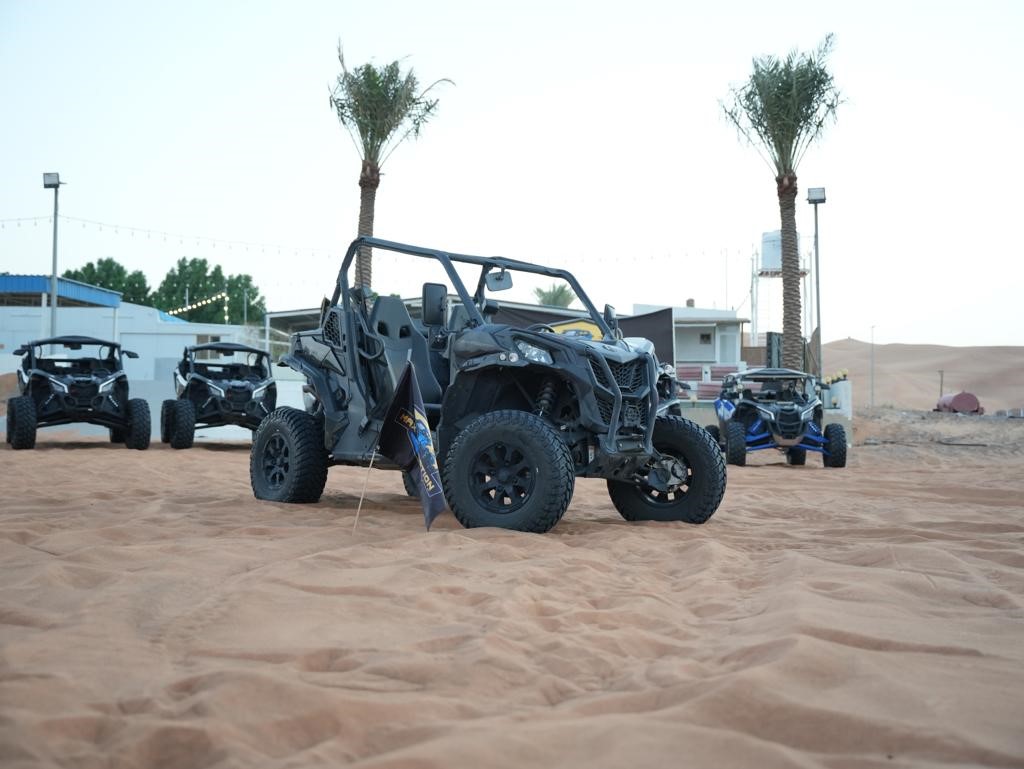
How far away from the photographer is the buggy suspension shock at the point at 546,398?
6.68 metres

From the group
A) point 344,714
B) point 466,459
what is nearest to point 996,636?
point 344,714

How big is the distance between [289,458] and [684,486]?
119 inches

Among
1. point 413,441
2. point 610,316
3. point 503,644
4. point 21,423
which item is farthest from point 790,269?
point 503,644

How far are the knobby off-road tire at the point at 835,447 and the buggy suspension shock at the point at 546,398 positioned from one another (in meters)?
10.2

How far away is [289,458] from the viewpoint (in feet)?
25.6

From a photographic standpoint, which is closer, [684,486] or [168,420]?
[684,486]

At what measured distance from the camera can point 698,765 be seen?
89.0 inches

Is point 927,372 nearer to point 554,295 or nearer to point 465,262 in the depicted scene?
point 554,295

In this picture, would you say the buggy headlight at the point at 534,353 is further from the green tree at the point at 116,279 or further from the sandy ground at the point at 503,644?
the green tree at the point at 116,279

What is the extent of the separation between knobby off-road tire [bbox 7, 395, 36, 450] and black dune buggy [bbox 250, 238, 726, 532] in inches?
343

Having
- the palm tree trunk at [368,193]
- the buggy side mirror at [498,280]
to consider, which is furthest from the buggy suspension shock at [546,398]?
the palm tree trunk at [368,193]

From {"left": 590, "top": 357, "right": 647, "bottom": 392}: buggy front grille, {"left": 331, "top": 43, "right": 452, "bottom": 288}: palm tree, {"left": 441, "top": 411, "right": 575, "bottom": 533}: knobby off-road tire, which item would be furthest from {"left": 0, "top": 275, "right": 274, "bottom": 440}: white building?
{"left": 441, "top": 411, "right": 575, "bottom": 533}: knobby off-road tire

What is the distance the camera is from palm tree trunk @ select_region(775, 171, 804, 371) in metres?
25.8

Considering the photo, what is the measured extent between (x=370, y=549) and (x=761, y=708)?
9.83ft
